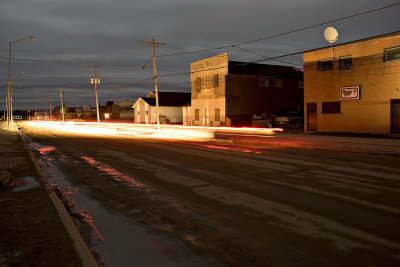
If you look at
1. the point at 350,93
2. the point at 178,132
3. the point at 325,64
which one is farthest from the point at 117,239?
the point at 178,132

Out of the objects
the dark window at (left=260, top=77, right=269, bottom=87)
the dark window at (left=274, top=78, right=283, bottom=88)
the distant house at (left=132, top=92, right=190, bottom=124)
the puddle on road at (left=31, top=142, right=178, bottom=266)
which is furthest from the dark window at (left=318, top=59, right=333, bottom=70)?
the distant house at (left=132, top=92, right=190, bottom=124)

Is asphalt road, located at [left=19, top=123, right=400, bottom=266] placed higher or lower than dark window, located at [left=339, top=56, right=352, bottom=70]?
lower

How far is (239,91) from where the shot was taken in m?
46.2

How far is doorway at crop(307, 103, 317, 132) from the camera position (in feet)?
98.7

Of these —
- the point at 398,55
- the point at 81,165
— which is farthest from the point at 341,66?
the point at 81,165

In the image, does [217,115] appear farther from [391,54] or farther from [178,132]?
[391,54]

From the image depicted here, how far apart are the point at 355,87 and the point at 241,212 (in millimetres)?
23347

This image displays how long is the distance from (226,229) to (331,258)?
175cm

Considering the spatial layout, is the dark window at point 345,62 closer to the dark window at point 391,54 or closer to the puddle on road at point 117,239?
the dark window at point 391,54

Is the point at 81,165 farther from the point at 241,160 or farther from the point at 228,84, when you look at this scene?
the point at 228,84

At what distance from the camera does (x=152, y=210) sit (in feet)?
21.8

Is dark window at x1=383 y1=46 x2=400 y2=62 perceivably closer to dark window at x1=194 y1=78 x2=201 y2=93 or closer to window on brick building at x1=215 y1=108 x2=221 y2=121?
window on brick building at x1=215 y1=108 x2=221 y2=121

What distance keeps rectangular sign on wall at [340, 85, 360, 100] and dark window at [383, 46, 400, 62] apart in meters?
2.99

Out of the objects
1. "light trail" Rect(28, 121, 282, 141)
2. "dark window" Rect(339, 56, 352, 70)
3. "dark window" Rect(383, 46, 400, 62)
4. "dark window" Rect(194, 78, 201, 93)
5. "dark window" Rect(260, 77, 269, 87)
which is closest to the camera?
"dark window" Rect(383, 46, 400, 62)
